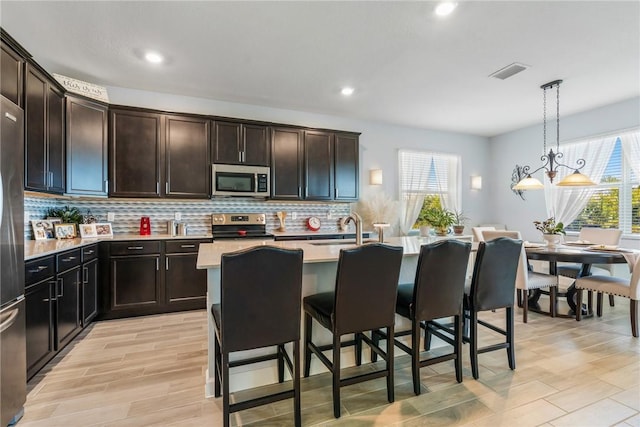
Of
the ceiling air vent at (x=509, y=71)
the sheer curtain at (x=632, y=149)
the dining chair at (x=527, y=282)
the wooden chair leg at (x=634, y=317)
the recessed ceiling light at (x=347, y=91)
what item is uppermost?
the recessed ceiling light at (x=347, y=91)

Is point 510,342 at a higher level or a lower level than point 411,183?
lower

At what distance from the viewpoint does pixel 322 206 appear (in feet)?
16.6

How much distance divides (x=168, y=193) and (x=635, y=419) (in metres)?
4.51

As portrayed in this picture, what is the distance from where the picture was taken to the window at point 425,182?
570 centimetres

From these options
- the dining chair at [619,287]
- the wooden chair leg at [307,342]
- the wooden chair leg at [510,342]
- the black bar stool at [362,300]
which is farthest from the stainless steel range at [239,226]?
the dining chair at [619,287]

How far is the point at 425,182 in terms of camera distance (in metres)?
5.92

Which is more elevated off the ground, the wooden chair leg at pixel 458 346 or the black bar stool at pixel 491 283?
the black bar stool at pixel 491 283

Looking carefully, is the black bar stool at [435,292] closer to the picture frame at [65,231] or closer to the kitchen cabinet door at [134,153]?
the kitchen cabinet door at [134,153]

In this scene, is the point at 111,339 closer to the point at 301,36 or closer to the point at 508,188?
the point at 301,36

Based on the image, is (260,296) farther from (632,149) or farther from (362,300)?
(632,149)

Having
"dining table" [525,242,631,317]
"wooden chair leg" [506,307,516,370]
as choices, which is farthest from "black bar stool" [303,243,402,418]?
"dining table" [525,242,631,317]

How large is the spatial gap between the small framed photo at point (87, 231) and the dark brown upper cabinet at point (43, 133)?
51 centimetres

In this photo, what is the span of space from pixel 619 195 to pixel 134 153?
6783 mm

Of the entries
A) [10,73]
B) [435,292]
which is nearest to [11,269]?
[10,73]
